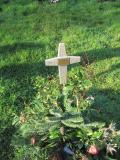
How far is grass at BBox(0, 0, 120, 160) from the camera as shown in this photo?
1349 centimetres

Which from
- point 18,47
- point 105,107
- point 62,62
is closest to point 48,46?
point 18,47

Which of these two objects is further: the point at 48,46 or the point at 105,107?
the point at 48,46

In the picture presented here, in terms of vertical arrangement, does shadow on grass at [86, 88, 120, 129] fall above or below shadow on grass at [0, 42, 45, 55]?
below

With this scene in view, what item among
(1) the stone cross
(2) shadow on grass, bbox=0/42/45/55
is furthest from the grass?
(1) the stone cross

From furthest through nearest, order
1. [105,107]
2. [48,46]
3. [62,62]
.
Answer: [48,46], [62,62], [105,107]

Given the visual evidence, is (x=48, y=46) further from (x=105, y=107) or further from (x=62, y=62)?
(x=105, y=107)

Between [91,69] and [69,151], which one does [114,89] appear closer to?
[91,69]

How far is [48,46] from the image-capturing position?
16797 mm

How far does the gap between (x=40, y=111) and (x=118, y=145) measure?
86.8 inches

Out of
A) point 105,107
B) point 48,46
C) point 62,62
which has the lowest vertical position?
point 105,107

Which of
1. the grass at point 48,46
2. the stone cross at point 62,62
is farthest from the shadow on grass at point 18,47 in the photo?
the stone cross at point 62,62

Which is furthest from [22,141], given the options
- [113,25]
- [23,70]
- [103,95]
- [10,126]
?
[113,25]

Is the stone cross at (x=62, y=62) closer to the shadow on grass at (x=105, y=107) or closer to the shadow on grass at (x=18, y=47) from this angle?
the shadow on grass at (x=105, y=107)

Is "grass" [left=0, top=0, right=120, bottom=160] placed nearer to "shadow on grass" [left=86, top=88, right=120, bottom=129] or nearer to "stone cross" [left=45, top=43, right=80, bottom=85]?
"shadow on grass" [left=86, top=88, right=120, bottom=129]
